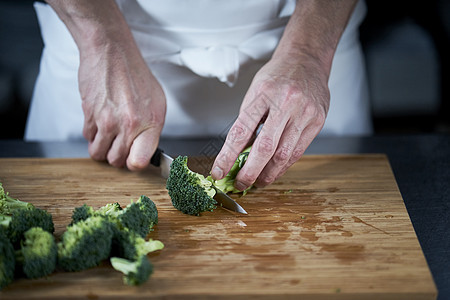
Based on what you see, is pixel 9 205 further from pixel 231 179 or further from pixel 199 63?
pixel 199 63

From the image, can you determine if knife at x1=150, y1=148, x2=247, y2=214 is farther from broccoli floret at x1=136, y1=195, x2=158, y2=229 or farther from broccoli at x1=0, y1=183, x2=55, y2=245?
broccoli at x1=0, y1=183, x2=55, y2=245

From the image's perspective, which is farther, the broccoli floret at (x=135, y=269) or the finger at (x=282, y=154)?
the finger at (x=282, y=154)

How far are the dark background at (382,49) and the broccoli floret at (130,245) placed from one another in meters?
2.33

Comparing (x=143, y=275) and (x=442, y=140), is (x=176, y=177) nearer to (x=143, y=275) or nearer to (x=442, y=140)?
(x=143, y=275)

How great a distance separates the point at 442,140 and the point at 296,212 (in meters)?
0.90

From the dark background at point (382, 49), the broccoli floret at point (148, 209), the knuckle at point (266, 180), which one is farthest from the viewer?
the dark background at point (382, 49)

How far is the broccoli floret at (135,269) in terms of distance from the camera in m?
1.18

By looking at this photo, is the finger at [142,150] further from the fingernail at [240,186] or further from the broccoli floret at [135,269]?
the broccoli floret at [135,269]

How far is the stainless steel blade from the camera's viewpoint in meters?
1.54

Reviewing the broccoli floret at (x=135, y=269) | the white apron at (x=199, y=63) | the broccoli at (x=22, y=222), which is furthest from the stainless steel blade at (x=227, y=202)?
the white apron at (x=199, y=63)

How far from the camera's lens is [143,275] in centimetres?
119

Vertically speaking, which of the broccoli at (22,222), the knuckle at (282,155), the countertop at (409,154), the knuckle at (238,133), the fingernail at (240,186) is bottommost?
the countertop at (409,154)

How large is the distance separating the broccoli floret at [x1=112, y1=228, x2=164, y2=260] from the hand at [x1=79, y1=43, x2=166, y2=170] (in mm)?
504

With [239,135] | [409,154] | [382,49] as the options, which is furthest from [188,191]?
[382,49]
